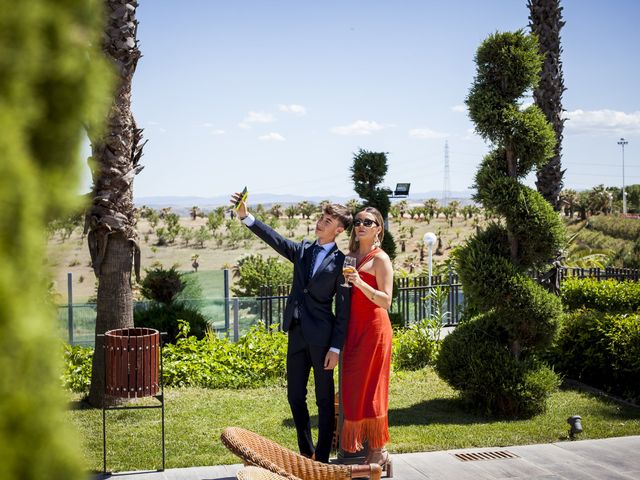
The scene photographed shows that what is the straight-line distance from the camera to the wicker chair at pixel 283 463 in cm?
397

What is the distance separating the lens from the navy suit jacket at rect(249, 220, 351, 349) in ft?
17.7

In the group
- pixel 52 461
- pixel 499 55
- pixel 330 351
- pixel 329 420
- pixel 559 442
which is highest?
pixel 499 55

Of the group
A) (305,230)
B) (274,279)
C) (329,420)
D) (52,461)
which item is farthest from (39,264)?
(305,230)

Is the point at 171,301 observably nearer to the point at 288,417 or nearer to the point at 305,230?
the point at 288,417

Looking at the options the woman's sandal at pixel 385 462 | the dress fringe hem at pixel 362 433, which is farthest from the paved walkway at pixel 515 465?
the dress fringe hem at pixel 362 433

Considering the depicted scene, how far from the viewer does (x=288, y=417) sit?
7637mm

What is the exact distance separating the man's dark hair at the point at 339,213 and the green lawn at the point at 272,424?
7.52ft

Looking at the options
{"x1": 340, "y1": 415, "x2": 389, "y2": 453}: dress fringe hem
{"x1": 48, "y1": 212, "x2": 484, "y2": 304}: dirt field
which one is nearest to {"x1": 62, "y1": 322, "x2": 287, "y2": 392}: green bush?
{"x1": 340, "y1": 415, "x2": 389, "y2": 453}: dress fringe hem

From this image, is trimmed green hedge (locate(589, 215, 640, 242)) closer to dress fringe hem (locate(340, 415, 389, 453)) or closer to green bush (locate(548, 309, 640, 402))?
green bush (locate(548, 309, 640, 402))

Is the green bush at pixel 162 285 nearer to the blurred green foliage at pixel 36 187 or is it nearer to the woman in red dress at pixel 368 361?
the woman in red dress at pixel 368 361

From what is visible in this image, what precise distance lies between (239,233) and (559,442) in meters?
43.4

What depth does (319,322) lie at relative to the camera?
5.44 metres

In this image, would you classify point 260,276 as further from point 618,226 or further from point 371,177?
point 618,226

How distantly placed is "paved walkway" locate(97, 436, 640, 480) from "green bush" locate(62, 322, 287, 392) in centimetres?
325
